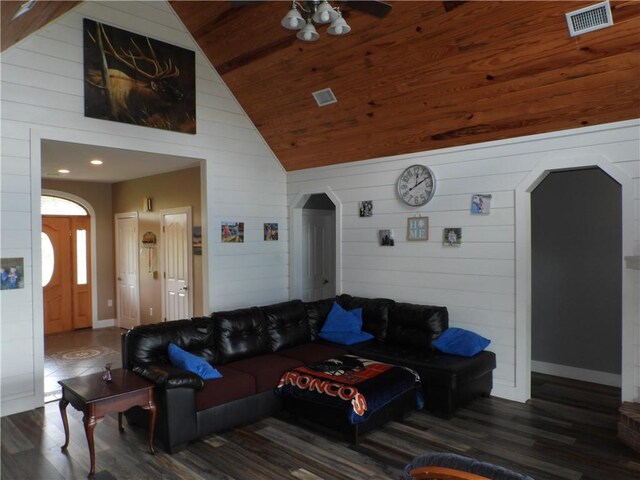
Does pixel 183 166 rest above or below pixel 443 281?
above

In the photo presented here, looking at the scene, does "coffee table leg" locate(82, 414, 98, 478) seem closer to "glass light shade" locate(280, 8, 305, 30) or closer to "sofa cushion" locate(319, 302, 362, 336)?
"sofa cushion" locate(319, 302, 362, 336)

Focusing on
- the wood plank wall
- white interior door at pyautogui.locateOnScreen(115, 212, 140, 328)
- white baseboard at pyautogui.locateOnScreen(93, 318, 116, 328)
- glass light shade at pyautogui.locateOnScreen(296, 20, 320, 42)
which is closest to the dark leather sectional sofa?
the wood plank wall

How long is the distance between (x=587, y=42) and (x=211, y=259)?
4552 millimetres

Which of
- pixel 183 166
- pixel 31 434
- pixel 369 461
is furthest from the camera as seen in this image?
pixel 183 166

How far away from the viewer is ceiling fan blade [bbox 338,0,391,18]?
9.04 feet

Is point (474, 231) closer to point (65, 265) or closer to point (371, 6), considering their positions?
point (371, 6)

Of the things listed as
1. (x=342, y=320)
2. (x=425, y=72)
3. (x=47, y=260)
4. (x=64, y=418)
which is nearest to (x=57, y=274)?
(x=47, y=260)

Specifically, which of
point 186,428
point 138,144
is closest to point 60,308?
point 138,144

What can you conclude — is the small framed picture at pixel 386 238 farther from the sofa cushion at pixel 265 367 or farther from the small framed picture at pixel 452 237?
the sofa cushion at pixel 265 367

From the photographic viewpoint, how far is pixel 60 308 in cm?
795

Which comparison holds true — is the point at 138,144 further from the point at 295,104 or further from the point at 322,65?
the point at 322,65

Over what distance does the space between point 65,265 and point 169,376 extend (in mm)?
5671

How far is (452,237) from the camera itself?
4.98 m

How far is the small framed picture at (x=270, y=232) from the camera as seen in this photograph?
258 inches
